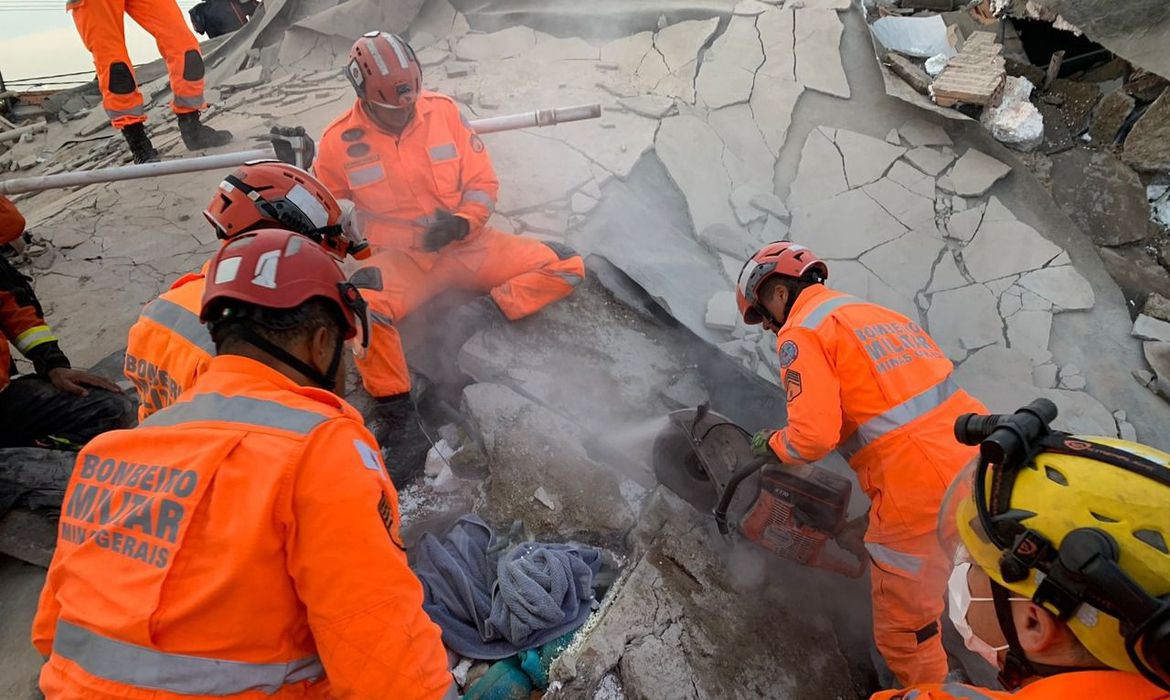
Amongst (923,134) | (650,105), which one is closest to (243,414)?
(650,105)

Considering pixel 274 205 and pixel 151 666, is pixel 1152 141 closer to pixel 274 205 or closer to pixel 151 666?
pixel 274 205

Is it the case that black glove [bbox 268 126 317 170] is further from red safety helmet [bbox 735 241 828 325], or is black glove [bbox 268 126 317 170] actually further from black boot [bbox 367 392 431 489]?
red safety helmet [bbox 735 241 828 325]

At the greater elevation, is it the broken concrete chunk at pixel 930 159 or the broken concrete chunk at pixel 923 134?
the broken concrete chunk at pixel 923 134

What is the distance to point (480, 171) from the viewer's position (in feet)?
13.8

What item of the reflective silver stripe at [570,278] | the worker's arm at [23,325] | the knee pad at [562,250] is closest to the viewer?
the worker's arm at [23,325]

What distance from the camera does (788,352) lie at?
2.83 m

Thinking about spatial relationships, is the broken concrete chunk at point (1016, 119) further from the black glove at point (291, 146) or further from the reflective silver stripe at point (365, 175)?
the black glove at point (291, 146)

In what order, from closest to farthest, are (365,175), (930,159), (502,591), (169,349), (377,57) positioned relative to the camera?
1. (169,349)
2. (502,591)
3. (377,57)
4. (365,175)
5. (930,159)

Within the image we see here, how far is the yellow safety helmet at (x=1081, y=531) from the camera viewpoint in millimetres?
1073

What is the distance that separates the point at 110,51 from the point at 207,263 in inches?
193

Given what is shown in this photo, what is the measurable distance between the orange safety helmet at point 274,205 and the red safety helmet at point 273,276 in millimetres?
1187

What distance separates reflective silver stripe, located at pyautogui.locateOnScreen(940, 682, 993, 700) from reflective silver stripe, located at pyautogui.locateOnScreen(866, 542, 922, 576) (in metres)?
1.32

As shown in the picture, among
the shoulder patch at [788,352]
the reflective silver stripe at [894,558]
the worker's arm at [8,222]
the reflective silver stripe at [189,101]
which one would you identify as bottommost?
the reflective silver stripe at [894,558]

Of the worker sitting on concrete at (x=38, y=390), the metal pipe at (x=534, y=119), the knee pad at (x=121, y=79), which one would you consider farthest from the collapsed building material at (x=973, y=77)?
the knee pad at (x=121, y=79)
